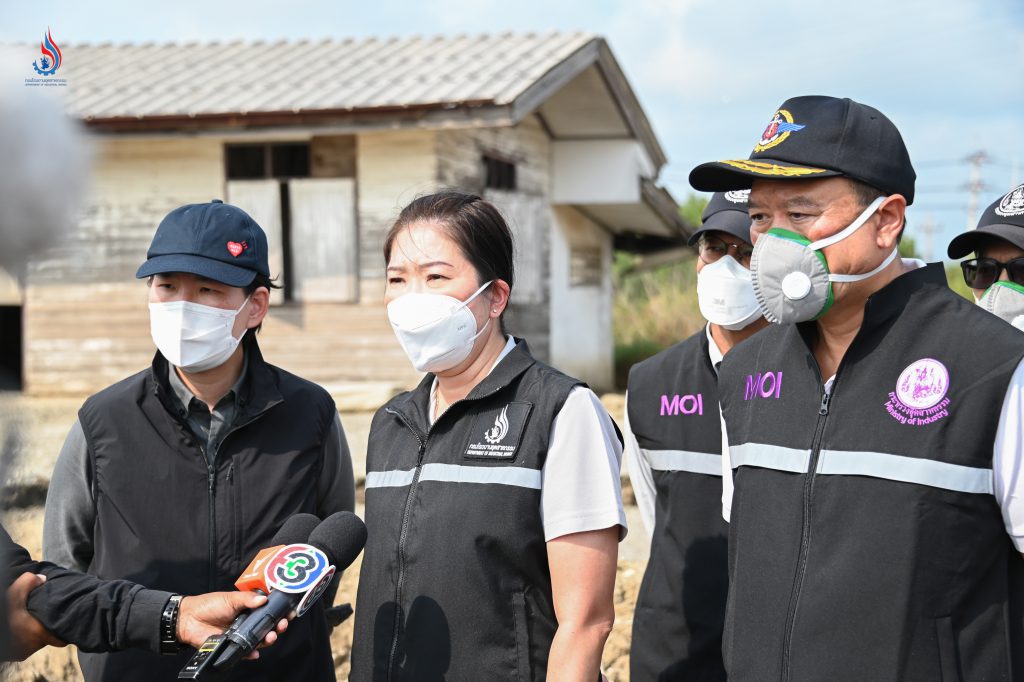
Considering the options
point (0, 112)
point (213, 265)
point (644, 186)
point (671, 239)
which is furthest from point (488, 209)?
point (671, 239)

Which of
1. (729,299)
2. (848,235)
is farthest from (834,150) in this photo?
(729,299)

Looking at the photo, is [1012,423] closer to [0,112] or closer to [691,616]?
[691,616]

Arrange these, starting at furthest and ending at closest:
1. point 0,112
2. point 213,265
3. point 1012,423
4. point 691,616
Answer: point 691,616 → point 213,265 → point 1012,423 → point 0,112

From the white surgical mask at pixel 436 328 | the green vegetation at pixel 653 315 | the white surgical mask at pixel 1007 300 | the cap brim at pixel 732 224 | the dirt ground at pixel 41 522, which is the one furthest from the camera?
the green vegetation at pixel 653 315

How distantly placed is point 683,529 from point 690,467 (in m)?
0.22

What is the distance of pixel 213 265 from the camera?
295cm

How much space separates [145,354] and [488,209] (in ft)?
38.2

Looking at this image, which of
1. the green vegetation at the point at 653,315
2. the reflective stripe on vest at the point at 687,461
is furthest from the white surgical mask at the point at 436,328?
the green vegetation at the point at 653,315

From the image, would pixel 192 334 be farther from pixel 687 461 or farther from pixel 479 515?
pixel 687 461

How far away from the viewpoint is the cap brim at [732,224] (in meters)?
3.91

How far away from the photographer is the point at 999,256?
3844mm

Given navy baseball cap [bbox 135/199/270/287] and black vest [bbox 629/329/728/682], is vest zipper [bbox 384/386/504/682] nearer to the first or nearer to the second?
navy baseball cap [bbox 135/199/270/287]

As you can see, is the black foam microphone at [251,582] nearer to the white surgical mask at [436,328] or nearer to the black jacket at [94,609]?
the black jacket at [94,609]

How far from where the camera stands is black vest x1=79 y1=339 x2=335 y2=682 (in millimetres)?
2795
